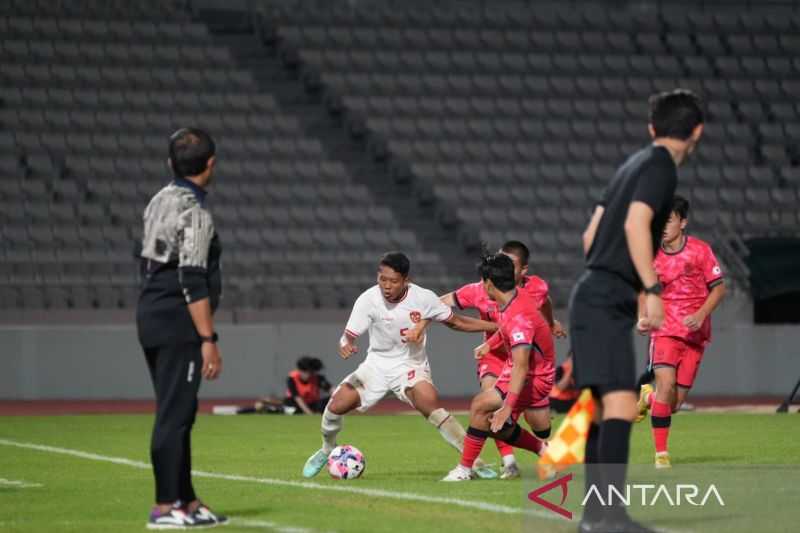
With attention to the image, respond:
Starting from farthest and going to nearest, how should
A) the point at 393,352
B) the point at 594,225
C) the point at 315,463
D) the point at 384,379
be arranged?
the point at 393,352 < the point at 384,379 < the point at 315,463 < the point at 594,225

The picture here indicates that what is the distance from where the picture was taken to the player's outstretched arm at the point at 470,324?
1149 centimetres

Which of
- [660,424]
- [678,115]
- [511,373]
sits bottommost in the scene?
[660,424]

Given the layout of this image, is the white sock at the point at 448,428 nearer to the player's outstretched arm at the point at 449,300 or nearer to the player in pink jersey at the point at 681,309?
the player's outstretched arm at the point at 449,300

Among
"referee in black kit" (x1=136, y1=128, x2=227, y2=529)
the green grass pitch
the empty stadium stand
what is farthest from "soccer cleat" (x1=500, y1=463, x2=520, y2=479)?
the empty stadium stand

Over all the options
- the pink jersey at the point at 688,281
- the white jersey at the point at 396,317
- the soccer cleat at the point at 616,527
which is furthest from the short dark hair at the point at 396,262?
the soccer cleat at the point at 616,527

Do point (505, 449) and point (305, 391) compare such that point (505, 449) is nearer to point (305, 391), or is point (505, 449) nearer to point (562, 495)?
point (562, 495)

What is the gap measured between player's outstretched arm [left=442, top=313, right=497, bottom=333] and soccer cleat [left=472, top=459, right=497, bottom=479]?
39.3 inches

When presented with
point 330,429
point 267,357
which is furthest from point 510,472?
point 267,357

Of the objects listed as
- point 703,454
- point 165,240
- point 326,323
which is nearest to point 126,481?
point 165,240

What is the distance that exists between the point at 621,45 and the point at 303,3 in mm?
6390

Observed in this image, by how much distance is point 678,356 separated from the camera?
12.2m

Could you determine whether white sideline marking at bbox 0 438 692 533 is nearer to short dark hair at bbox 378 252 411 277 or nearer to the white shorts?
the white shorts

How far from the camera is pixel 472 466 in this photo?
36.1 feet

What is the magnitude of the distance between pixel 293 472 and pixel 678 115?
5568mm
